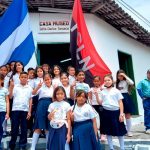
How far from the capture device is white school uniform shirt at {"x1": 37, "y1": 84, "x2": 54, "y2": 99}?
5625 millimetres

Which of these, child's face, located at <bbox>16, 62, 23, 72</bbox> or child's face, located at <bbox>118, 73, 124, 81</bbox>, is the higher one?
child's face, located at <bbox>16, 62, 23, 72</bbox>

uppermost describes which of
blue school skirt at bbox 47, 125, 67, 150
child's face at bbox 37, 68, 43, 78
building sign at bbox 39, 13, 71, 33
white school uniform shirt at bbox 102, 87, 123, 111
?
building sign at bbox 39, 13, 71, 33

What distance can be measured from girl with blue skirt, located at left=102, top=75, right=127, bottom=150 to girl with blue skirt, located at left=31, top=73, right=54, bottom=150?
1060 millimetres

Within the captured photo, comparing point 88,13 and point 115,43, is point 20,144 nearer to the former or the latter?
point 88,13

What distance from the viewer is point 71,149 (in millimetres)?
4973

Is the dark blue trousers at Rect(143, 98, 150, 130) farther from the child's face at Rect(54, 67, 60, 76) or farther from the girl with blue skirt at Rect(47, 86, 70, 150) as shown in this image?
the girl with blue skirt at Rect(47, 86, 70, 150)

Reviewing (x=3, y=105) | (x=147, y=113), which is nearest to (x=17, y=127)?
(x=3, y=105)

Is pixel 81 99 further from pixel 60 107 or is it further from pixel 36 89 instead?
pixel 36 89

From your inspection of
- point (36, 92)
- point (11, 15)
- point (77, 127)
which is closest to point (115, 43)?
point (11, 15)

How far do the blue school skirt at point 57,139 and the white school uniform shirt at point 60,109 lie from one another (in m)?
0.18

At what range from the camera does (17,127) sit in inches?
216

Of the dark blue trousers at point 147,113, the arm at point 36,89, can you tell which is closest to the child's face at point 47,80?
the arm at point 36,89

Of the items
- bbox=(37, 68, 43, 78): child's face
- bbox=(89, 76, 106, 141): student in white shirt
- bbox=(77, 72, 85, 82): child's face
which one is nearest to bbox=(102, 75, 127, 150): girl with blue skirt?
bbox=(89, 76, 106, 141): student in white shirt

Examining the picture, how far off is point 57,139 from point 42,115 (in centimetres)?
70
